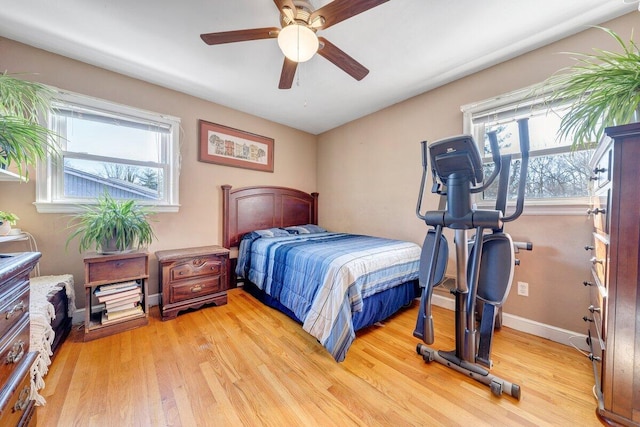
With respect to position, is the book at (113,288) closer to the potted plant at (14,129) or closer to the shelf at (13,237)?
the shelf at (13,237)

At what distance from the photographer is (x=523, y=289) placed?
2031 mm

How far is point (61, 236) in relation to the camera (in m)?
2.07

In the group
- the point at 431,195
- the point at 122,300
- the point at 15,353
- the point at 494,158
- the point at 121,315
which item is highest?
the point at 494,158

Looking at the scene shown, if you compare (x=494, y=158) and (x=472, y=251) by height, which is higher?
(x=494, y=158)

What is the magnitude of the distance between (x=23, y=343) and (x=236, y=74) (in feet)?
7.98

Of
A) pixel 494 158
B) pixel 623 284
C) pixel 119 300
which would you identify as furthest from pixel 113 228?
pixel 623 284

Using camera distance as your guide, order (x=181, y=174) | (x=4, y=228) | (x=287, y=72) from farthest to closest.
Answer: (x=181, y=174)
(x=287, y=72)
(x=4, y=228)

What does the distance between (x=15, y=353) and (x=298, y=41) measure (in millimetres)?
1992

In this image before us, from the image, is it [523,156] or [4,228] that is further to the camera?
[4,228]

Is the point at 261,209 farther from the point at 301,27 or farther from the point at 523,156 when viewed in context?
the point at 523,156

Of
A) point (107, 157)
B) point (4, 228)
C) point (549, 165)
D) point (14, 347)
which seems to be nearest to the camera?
point (14, 347)

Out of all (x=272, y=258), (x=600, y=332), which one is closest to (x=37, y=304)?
(x=272, y=258)

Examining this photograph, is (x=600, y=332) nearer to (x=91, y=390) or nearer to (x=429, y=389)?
(x=429, y=389)

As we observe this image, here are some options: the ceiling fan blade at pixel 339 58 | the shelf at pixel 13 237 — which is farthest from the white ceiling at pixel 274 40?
the shelf at pixel 13 237
